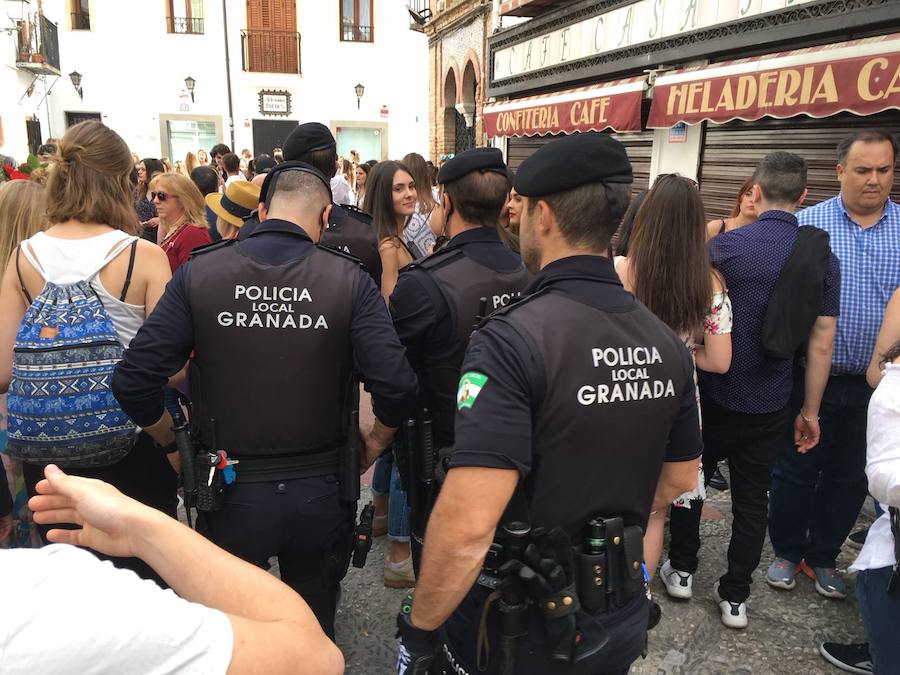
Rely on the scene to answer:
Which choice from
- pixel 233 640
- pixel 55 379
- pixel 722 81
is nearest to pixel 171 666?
pixel 233 640

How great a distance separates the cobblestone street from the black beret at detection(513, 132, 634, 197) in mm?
2126

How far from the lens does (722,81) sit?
6336mm

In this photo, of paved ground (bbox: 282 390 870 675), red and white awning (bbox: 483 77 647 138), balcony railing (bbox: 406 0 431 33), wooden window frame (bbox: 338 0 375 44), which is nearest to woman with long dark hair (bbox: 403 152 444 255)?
paved ground (bbox: 282 390 870 675)

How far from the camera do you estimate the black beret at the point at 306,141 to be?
3584mm

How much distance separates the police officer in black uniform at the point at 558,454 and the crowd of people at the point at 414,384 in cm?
1

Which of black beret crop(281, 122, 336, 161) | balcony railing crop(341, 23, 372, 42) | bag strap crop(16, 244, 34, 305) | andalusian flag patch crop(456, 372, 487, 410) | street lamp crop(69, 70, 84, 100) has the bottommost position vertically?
andalusian flag patch crop(456, 372, 487, 410)

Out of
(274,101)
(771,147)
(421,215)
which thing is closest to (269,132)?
(274,101)

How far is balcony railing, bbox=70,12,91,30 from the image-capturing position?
2202 centimetres

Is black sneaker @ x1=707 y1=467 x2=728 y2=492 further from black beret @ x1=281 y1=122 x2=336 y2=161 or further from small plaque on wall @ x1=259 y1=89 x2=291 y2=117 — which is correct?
small plaque on wall @ x1=259 y1=89 x2=291 y2=117

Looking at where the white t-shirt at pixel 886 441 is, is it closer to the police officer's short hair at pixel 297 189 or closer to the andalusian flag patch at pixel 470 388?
the andalusian flag patch at pixel 470 388

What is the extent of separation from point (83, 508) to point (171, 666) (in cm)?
39

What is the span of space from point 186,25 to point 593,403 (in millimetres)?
25987

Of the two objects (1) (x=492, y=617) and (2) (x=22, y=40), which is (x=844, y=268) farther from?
(2) (x=22, y=40)

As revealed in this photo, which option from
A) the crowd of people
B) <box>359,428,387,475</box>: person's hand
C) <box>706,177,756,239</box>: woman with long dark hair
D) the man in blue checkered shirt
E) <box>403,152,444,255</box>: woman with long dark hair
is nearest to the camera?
the crowd of people
